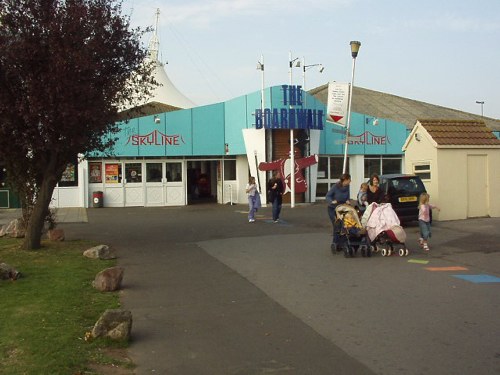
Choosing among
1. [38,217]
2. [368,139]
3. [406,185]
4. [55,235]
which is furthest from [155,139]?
[38,217]

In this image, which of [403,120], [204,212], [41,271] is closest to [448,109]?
[403,120]

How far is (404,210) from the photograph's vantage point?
16.3m

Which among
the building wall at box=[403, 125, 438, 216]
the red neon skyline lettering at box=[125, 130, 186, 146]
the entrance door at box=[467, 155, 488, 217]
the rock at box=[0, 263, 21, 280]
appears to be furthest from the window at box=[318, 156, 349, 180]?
the rock at box=[0, 263, 21, 280]

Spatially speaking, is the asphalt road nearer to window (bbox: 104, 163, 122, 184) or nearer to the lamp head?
the lamp head

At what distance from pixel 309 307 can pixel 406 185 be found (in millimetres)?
10026

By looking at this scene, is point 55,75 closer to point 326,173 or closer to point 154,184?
point 154,184

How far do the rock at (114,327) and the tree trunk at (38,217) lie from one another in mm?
7602

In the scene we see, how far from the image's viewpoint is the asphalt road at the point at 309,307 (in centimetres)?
530

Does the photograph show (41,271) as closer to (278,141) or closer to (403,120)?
(278,141)

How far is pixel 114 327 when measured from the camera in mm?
5930

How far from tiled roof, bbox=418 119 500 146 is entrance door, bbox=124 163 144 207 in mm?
15082

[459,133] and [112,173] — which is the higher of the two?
[459,133]

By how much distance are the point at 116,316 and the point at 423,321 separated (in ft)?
11.5

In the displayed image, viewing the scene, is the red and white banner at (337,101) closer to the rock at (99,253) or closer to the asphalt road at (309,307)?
the asphalt road at (309,307)
